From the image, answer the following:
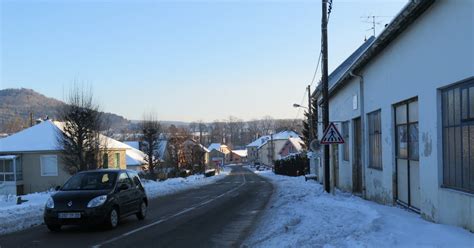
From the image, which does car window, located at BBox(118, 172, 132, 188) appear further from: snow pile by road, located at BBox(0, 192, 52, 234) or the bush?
the bush

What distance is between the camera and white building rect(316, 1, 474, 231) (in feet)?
28.8

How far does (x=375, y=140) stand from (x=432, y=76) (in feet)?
23.4

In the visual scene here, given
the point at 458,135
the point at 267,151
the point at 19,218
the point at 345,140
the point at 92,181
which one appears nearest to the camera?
the point at 458,135

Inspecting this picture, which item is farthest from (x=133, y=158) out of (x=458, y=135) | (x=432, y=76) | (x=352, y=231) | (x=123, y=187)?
(x=458, y=135)

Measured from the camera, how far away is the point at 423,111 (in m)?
10.9

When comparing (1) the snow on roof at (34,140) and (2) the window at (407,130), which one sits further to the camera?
(1) the snow on roof at (34,140)

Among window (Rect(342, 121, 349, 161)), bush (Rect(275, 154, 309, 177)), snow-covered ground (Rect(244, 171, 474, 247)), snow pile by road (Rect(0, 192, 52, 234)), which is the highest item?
window (Rect(342, 121, 349, 161))

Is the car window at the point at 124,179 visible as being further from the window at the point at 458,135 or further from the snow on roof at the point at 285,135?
the snow on roof at the point at 285,135

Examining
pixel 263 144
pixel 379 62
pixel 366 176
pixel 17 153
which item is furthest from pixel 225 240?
pixel 263 144

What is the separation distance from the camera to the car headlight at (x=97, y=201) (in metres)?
12.2

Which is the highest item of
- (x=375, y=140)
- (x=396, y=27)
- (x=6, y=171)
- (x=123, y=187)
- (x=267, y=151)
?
(x=396, y=27)

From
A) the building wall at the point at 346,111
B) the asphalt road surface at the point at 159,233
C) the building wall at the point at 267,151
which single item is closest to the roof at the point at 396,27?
the building wall at the point at 346,111

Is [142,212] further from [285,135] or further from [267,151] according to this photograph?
[267,151]

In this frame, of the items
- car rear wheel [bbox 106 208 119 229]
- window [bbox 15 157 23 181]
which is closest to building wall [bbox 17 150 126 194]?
window [bbox 15 157 23 181]
